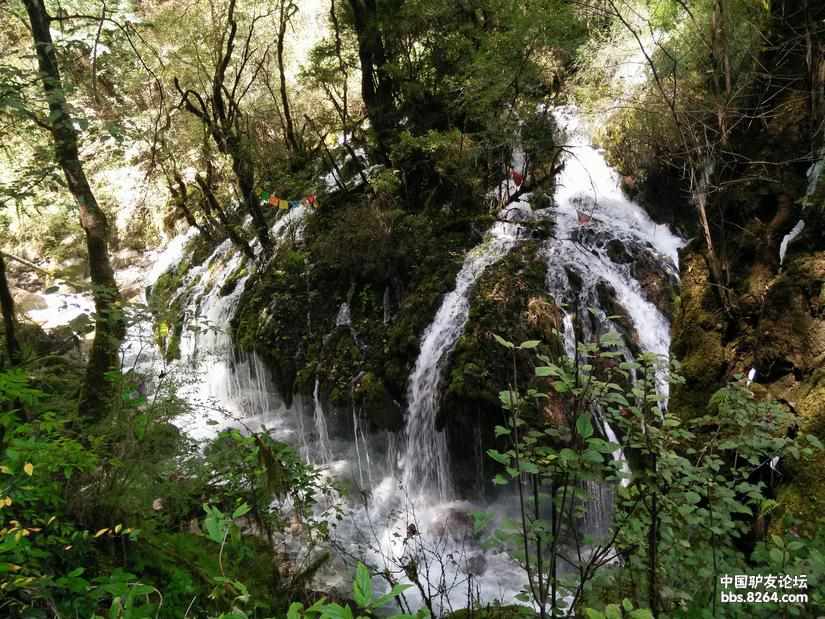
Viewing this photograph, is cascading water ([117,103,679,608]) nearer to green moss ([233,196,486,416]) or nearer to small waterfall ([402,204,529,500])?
small waterfall ([402,204,529,500])

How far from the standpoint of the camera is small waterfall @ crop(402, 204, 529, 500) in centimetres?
624

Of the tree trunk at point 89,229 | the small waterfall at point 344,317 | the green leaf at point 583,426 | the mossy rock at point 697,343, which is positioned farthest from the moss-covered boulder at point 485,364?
the green leaf at point 583,426

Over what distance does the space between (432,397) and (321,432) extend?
7.69 feet

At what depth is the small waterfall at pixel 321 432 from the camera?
7.52 metres

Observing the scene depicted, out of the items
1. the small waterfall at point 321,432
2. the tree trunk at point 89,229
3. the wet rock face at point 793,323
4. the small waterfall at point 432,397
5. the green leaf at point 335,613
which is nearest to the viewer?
the green leaf at point 335,613

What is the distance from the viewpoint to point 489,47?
7.43 metres

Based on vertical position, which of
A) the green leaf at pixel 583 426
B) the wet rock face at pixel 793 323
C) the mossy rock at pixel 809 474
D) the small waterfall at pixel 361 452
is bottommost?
the small waterfall at pixel 361 452

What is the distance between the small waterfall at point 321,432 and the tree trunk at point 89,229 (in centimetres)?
318

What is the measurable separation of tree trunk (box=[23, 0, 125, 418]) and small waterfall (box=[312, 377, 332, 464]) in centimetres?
318

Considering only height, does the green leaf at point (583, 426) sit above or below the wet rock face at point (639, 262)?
below

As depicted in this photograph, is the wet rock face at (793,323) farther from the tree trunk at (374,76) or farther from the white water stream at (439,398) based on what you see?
the tree trunk at (374,76)

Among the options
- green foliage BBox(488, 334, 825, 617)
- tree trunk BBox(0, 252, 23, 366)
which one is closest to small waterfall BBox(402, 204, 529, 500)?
green foliage BBox(488, 334, 825, 617)

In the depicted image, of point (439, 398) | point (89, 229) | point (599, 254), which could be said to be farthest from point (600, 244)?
point (89, 229)

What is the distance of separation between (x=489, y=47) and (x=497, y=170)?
2025 millimetres
